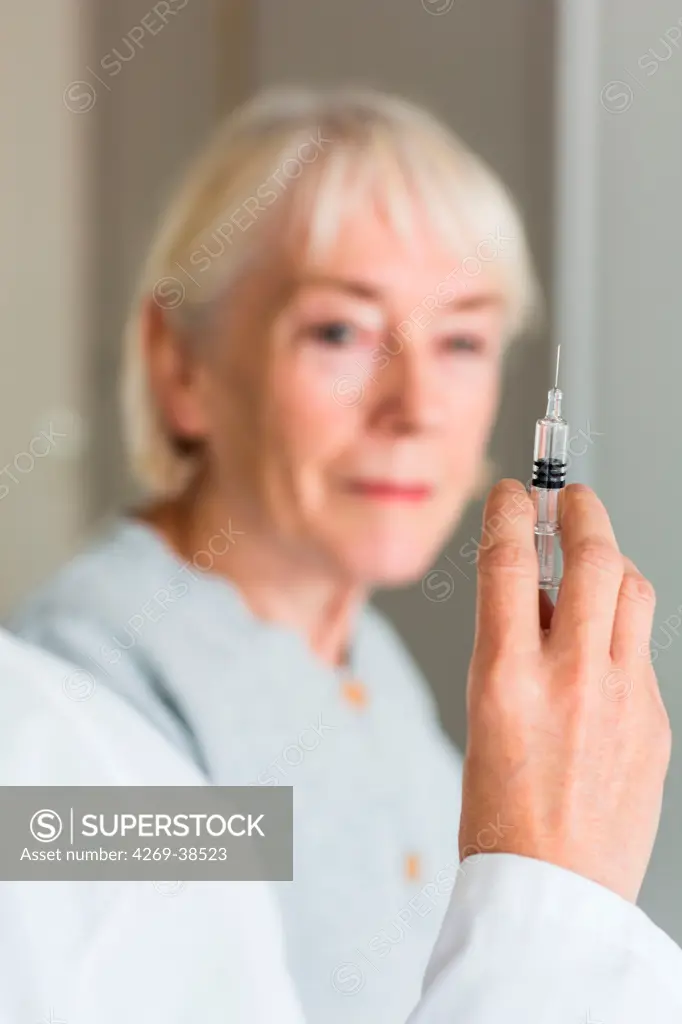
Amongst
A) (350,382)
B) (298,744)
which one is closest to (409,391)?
(350,382)

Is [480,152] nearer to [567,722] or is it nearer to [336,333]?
[336,333]

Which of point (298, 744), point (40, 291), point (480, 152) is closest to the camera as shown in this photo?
point (298, 744)

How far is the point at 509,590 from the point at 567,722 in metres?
0.04

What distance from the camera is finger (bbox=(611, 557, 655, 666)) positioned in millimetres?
311

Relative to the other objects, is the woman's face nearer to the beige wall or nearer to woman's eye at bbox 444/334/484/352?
woman's eye at bbox 444/334/484/352

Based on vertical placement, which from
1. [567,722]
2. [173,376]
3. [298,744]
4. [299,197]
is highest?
[299,197]

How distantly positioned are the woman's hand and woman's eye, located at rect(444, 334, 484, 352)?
0.52 meters

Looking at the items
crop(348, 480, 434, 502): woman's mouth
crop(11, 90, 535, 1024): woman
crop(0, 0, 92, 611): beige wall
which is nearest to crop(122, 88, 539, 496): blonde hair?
crop(11, 90, 535, 1024): woman

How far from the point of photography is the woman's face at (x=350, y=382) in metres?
0.79

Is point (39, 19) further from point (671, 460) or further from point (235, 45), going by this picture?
point (671, 460)

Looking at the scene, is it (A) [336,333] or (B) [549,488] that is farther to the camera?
(A) [336,333]

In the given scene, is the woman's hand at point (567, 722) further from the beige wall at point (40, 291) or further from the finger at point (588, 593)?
the beige wall at point (40, 291)

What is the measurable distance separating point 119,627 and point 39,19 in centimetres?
82

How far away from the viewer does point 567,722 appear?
31cm
